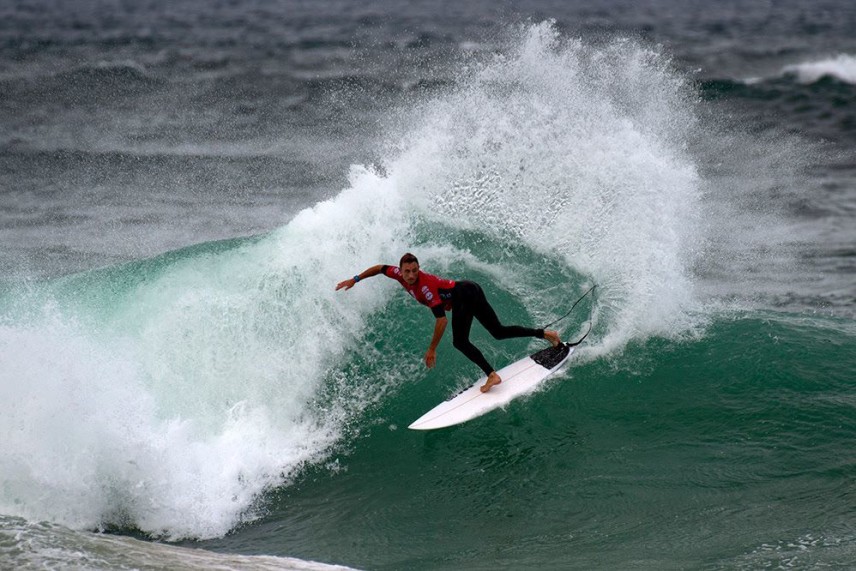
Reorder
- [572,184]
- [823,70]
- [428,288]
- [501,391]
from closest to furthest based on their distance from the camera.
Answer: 1. [428,288]
2. [501,391]
3. [572,184]
4. [823,70]

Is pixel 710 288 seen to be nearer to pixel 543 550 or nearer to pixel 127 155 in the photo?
pixel 543 550

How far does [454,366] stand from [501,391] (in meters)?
0.70

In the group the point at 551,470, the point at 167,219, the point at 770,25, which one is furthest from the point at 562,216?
the point at 770,25

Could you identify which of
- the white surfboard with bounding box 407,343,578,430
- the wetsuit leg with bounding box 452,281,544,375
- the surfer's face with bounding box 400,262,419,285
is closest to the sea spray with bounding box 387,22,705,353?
the white surfboard with bounding box 407,343,578,430

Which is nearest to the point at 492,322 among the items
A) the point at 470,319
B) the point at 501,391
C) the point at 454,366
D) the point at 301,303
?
the point at 470,319

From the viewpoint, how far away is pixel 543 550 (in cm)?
687

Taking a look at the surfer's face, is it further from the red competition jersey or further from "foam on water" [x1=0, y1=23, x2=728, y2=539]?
"foam on water" [x1=0, y1=23, x2=728, y2=539]

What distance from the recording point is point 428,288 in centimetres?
806

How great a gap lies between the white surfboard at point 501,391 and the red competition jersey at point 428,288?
99 centimetres

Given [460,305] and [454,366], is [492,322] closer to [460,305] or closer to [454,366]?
[460,305]

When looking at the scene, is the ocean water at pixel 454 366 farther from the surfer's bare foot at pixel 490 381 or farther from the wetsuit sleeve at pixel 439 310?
the wetsuit sleeve at pixel 439 310

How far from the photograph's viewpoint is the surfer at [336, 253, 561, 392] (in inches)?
315

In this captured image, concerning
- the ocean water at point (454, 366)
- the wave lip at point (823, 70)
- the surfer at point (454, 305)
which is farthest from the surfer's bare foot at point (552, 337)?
the wave lip at point (823, 70)

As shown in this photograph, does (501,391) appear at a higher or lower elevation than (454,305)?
lower
